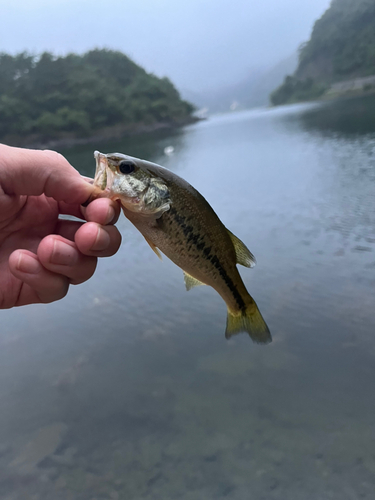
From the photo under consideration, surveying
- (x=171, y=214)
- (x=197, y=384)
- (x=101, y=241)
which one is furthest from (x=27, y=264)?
(x=197, y=384)

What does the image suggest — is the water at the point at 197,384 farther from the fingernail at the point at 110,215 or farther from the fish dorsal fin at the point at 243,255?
the fingernail at the point at 110,215

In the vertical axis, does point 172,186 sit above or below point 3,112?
below

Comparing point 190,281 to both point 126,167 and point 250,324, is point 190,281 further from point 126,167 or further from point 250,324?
point 126,167

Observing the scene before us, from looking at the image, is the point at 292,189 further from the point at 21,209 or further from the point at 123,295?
the point at 21,209

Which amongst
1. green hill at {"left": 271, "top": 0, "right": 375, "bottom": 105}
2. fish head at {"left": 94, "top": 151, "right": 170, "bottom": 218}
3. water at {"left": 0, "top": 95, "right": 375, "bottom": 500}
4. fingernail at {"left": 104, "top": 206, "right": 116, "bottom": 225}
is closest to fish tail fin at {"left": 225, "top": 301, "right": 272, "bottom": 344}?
fish head at {"left": 94, "top": 151, "right": 170, "bottom": 218}

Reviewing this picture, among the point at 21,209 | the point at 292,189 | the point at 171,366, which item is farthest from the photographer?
the point at 292,189

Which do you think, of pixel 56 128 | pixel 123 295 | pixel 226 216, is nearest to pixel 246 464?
pixel 123 295
